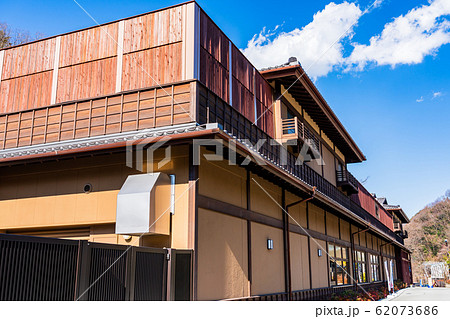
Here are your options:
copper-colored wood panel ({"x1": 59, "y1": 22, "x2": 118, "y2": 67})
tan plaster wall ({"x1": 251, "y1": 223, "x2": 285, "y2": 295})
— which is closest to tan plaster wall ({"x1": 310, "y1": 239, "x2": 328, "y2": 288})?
tan plaster wall ({"x1": 251, "y1": 223, "x2": 285, "y2": 295})

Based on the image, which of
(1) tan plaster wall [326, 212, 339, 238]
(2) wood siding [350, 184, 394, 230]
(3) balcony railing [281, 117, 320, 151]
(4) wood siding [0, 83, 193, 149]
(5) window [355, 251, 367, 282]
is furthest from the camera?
(2) wood siding [350, 184, 394, 230]

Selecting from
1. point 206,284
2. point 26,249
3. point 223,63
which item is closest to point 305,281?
point 206,284

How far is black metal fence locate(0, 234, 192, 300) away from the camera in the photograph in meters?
5.52

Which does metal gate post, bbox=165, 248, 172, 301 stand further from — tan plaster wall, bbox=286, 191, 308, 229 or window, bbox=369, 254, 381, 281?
window, bbox=369, 254, 381, 281

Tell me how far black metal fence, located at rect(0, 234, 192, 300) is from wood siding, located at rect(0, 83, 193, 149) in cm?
326

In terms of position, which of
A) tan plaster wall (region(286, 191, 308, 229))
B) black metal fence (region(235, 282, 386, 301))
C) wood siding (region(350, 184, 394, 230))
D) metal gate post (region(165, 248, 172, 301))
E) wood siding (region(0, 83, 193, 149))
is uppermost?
wood siding (region(350, 184, 394, 230))

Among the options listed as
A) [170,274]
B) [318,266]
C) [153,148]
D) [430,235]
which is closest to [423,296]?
[318,266]

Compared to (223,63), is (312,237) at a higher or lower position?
lower

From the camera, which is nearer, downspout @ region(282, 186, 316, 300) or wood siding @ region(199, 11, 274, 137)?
wood siding @ region(199, 11, 274, 137)

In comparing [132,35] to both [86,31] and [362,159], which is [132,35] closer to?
[86,31]

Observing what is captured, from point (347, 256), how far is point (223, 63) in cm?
1478

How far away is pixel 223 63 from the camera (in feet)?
37.3

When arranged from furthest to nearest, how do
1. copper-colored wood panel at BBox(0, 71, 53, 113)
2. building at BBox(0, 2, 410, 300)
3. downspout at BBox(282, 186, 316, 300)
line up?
1. downspout at BBox(282, 186, 316, 300)
2. copper-colored wood panel at BBox(0, 71, 53, 113)
3. building at BBox(0, 2, 410, 300)

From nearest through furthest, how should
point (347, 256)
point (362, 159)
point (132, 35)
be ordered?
point (132, 35), point (347, 256), point (362, 159)
